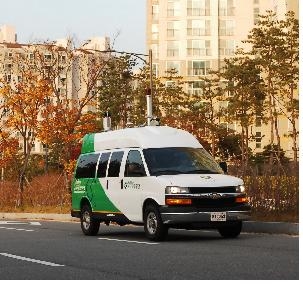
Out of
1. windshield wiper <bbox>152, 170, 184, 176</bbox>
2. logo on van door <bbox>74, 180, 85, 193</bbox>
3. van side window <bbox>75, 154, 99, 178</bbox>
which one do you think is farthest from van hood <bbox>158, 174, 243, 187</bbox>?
logo on van door <bbox>74, 180, 85, 193</bbox>

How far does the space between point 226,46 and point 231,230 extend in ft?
307

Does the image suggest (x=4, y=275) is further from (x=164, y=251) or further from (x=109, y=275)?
(x=164, y=251)

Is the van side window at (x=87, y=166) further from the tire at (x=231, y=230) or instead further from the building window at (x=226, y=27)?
the building window at (x=226, y=27)

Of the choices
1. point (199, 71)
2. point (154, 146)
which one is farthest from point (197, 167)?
point (199, 71)

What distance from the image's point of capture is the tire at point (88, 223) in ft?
70.7

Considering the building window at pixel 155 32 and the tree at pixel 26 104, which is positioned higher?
the building window at pixel 155 32

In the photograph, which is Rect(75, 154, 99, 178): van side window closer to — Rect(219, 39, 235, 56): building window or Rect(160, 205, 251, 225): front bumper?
Rect(160, 205, 251, 225): front bumper

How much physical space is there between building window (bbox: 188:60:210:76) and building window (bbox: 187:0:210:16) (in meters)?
5.99

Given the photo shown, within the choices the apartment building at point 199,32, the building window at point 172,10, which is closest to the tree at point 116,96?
the apartment building at point 199,32

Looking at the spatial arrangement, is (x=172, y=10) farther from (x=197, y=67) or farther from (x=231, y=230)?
(x=231, y=230)

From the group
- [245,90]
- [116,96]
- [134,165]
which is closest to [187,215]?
[134,165]

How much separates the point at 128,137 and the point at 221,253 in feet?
21.0

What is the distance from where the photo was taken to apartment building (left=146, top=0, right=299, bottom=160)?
361ft

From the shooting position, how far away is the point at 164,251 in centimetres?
1543
